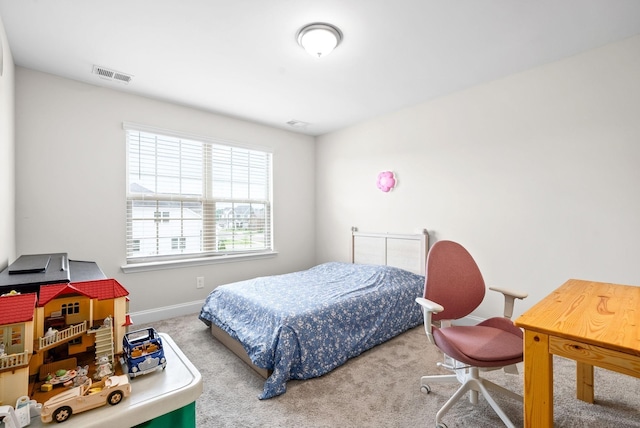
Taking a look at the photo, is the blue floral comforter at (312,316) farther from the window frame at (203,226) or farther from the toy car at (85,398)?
the toy car at (85,398)

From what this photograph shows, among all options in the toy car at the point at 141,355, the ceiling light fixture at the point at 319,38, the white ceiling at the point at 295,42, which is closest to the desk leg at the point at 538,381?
the toy car at the point at 141,355

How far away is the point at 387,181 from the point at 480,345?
2.33 meters

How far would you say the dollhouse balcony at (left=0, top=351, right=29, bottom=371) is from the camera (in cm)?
63

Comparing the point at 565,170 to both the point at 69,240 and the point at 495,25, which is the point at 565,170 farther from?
the point at 69,240

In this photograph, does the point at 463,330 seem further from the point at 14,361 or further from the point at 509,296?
the point at 14,361

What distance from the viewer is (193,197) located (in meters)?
3.51

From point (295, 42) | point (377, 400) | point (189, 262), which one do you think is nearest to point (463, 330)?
point (377, 400)

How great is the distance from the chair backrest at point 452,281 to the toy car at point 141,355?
4.96 ft

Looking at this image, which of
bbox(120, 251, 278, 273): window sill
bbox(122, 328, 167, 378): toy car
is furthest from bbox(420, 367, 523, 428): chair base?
bbox(120, 251, 278, 273): window sill

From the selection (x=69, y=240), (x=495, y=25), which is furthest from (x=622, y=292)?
(x=69, y=240)

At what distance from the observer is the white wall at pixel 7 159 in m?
1.95

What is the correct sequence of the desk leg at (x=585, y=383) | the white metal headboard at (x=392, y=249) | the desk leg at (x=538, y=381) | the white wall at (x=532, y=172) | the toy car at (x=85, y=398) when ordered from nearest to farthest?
the toy car at (x=85, y=398) < the desk leg at (x=538, y=381) < the desk leg at (x=585, y=383) < the white wall at (x=532, y=172) < the white metal headboard at (x=392, y=249)

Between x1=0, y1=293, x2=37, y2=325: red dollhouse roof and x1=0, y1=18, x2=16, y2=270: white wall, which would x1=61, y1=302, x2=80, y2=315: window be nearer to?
x1=0, y1=293, x2=37, y2=325: red dollhouse roof

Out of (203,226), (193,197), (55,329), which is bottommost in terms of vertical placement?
(55,329)
